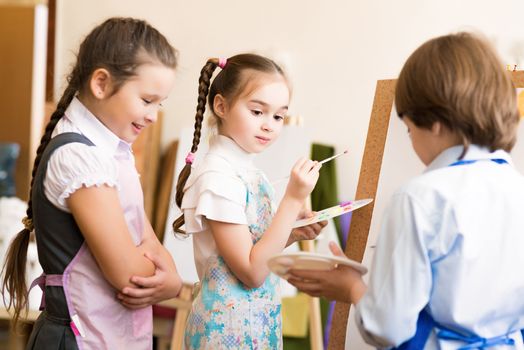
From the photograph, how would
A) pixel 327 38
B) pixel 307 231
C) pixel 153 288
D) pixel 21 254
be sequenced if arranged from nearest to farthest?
pixel 153 288, pixel 21 254, pixel 307 231, pixel 327 38

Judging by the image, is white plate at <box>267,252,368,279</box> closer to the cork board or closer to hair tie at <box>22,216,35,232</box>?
the cork board

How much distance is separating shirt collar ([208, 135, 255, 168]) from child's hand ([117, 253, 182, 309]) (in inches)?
10.2

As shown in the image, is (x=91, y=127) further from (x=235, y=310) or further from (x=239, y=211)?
(x=235, y=310)

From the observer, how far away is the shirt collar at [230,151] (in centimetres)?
156

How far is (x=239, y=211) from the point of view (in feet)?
4.82

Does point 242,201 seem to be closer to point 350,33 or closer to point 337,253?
point 337,253

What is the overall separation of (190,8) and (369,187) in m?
2.14

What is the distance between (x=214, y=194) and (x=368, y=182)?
0.41 meters

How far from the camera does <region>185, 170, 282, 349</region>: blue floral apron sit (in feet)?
4.87

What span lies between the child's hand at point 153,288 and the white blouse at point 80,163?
196mm

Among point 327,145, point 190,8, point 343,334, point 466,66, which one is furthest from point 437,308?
point 190,8

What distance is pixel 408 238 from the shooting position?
1.14 meters

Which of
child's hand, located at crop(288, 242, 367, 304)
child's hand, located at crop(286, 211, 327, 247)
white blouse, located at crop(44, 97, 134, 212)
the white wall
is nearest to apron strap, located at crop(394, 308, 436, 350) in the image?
child's hand, located at crop(288, 242, 367, 304)

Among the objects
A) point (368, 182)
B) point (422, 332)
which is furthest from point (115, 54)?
point (422, 332)
